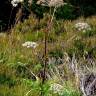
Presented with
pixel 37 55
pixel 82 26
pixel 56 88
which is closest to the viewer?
pixel 56 88

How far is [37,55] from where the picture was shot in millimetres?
6422

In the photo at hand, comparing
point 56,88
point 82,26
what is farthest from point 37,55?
point 82,26

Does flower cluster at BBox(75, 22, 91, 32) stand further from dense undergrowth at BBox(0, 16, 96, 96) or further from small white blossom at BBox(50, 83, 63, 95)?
small white blossom at BBox(50, 83, 63, 95)

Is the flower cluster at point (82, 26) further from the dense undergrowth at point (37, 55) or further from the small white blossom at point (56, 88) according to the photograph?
the small white blossom at point (56, 88)

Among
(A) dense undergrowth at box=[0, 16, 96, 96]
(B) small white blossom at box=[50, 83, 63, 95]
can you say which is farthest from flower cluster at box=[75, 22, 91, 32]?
(B) small white blossom at box=[50, 83, 63, 95]

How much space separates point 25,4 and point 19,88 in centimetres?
645

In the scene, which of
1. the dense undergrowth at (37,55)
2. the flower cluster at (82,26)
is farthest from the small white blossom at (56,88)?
the flower cluster at (82,26)

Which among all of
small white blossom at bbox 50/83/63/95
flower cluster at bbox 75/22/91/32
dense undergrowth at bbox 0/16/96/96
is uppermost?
small white blossom at bbox 50/83/63/95

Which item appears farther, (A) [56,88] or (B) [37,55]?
(B) [37,55]

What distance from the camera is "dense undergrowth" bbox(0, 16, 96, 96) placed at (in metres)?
4.58

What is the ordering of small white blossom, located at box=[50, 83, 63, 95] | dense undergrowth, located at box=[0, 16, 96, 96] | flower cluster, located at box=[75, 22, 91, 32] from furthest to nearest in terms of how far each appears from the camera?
flower cluster, located at box=[75, 22, 91, 32] < dense undergrowth, located at box=[0, 16, 96, 96] < small white blossom, located at box=[50, 83, 63, 95]

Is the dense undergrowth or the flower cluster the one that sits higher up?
the flower cluster

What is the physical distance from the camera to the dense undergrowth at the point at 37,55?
4.58m

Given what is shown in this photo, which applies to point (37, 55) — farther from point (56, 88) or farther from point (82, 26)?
point (82, 26)
